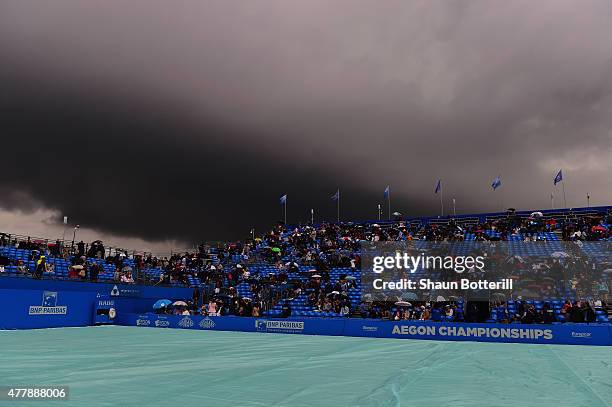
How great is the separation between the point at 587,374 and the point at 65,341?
1716 centimetres

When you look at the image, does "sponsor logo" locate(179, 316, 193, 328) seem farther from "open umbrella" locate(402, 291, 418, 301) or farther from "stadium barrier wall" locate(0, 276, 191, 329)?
"open umbrella" locate(402, 291, 418, 301)

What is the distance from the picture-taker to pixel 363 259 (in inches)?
1412

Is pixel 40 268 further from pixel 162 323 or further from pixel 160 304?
pixel 162 323

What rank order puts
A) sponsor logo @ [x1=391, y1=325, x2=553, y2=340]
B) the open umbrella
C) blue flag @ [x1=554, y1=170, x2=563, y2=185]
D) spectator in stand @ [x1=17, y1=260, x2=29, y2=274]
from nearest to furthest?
sponsor logo @ [x1=391, y1=325, x2=553, y2=340]
the open umbrella
spectator in stand @ [x1=17, y1=260, x2=29, y2=274]
blue flag @ [x1=554, y1=170, x2=563, y2=185]

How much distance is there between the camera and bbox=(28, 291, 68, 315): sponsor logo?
2580 cm

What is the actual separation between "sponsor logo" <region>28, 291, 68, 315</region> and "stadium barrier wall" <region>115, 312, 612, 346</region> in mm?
3708

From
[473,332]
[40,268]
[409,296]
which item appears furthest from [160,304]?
[473,332]

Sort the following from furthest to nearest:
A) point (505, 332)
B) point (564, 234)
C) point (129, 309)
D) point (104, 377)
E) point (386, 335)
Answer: point (564, 234), point (129, 309), point (386, 335), point (505, 332), point (104, 377)

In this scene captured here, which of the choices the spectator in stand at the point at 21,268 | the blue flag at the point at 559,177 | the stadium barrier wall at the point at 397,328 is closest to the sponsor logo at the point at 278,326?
the stadium barrier wall at the point at 397,328

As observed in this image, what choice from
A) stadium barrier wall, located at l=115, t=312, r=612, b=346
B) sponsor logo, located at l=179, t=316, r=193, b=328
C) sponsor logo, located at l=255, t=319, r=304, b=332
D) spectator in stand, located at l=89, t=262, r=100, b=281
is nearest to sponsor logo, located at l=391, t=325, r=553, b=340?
stadium barrier wall, located at l=115, t=312, r=612, b=346

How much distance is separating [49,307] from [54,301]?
444mm

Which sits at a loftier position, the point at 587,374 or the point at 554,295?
the point at 554,295

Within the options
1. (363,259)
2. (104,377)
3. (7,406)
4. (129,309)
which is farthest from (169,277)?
(7,406)

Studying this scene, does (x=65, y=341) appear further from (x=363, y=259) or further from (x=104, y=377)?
(x=363, y=259)
